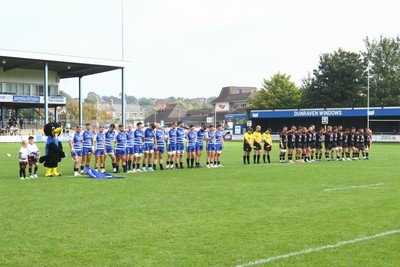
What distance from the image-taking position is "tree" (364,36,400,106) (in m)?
78.9

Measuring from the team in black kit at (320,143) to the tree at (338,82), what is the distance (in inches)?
1885

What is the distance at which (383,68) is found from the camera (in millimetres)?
81938

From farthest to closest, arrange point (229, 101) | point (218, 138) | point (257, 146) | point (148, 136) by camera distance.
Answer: point (229, 101) < point (257, 146) < point (218, 138) < point (148, 136)

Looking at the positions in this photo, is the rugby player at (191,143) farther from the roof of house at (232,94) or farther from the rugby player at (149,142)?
the roof of house at (232,94)

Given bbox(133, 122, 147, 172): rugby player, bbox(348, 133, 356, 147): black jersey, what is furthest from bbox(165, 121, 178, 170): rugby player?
bbox(348, 133, 356, 147): black jersey

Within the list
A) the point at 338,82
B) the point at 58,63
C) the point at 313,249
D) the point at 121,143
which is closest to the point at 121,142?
the point at 121,143

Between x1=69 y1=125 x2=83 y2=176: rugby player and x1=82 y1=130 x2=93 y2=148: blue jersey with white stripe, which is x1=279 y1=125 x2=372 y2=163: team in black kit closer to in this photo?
x1=82 y1=130 x2=93 y2=148: blue jersey with white stripe

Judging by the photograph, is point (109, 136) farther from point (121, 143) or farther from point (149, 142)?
point (149, 142)

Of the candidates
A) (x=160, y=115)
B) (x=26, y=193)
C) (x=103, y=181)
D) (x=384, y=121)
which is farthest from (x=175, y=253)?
(x=160, y=115)

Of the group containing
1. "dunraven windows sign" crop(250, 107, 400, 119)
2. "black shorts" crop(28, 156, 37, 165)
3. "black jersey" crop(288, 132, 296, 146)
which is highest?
"dunraven windows sign" crop(250, 107, 400, 119)

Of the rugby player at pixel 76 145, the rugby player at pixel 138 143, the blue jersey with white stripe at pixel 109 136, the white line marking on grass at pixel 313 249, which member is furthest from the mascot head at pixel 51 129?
the white line marking on grass at pixel 313 249

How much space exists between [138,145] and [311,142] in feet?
33.5

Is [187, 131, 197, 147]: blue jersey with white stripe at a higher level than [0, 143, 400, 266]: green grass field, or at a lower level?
higher

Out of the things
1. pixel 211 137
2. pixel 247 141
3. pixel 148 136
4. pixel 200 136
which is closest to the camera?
pixel 148 136
